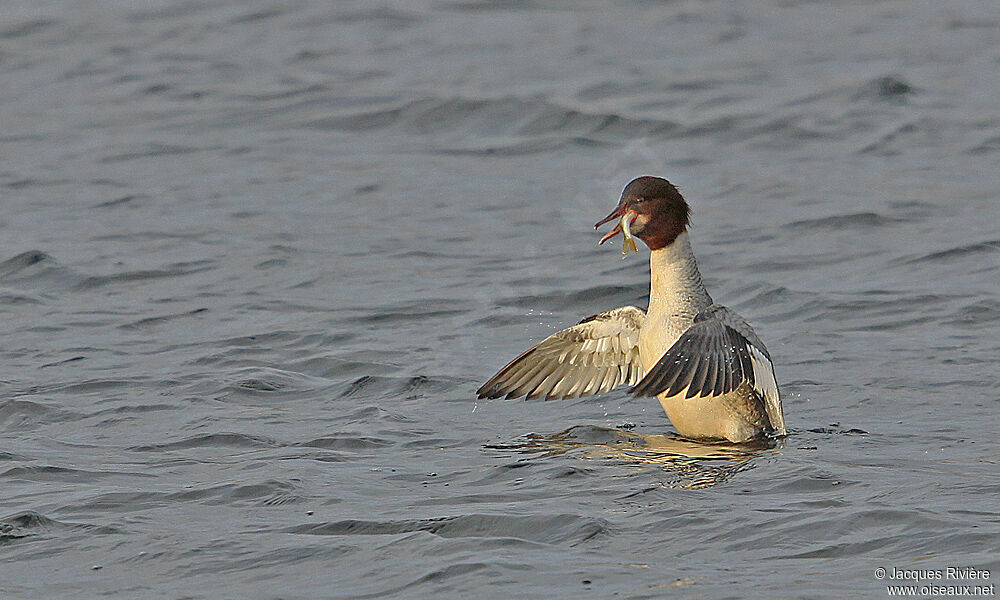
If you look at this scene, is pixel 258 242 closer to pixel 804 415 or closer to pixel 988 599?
pixel 804 415

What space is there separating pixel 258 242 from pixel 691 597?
7.23 meters

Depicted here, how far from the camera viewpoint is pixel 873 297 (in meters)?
10.5

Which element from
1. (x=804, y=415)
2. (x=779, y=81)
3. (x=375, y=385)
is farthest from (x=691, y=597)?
(x=779, y=81)

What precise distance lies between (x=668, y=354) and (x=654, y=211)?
3.18ft

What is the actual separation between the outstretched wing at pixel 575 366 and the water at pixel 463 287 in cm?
17

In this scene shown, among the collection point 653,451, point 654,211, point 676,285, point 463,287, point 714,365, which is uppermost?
point 654,211

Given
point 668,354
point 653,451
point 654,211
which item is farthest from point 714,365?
point 654,211

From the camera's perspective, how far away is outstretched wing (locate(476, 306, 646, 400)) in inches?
330

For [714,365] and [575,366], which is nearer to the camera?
[714,365]

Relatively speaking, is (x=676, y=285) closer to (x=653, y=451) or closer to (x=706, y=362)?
(x=706, y=362)

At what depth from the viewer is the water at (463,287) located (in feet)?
19.8

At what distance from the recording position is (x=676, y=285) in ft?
25.5

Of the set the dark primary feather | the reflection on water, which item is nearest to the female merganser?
the dark primary feather

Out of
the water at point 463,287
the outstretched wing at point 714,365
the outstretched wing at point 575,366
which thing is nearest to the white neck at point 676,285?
the outstretched wing at point 714,365
